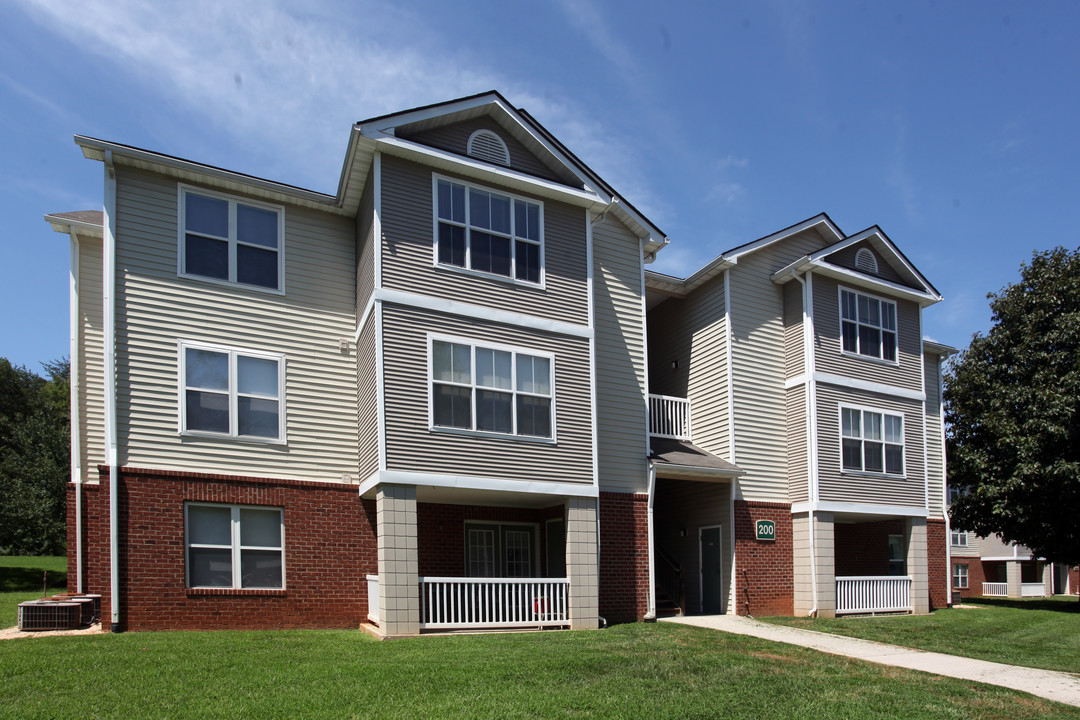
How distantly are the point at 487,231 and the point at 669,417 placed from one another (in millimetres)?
6943

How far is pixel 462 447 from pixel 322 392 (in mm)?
2970

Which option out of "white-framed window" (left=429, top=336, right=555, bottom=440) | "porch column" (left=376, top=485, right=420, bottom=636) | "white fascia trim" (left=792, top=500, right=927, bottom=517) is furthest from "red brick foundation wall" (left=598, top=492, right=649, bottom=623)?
"white fascia trim" (left=792, top=500, right=927, bottom=517)

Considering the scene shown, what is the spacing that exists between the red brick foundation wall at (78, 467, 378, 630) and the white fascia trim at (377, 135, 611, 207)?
615 cm

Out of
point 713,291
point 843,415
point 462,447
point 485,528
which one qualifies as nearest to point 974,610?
point 843,415

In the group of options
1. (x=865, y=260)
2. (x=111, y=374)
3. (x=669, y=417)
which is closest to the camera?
(x=111, y=374)

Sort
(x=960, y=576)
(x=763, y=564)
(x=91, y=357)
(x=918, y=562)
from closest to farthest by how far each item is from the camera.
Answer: (x=91, y=357) → (x=763, y=564) → (x=918, y=562) → (x=960, y=576)

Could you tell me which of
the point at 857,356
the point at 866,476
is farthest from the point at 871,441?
the point at 857,356

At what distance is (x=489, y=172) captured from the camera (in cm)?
1634

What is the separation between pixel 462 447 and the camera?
15.2 meters

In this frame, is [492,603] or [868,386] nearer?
[492,603]

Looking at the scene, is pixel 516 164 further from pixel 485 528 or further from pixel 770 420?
pixel 770 420

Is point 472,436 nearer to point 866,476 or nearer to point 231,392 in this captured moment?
point 231,392

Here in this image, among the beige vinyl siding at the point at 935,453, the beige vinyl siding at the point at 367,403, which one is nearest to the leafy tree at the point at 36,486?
the beige vinyl siding at the point at 367,403

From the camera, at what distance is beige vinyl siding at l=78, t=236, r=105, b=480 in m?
14.7
